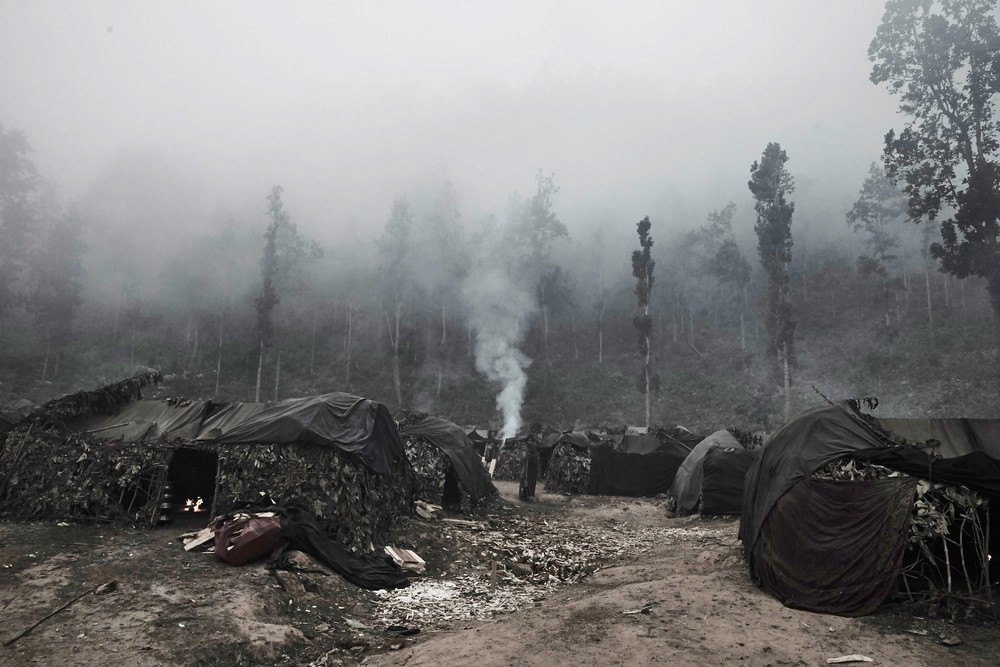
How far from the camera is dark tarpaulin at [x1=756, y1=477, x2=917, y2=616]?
774 cm

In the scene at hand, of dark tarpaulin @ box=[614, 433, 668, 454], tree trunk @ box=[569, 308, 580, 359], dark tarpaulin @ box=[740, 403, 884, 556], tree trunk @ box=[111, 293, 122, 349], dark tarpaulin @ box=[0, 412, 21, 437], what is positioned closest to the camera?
dark tarpaulin @ box=[740, 403, 884, 556]

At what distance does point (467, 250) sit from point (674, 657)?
180ft

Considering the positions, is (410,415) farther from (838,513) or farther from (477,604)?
(838,513)

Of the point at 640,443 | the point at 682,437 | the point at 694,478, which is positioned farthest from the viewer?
the point at 682,437

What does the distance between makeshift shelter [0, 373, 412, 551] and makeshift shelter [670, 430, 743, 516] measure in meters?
9.53

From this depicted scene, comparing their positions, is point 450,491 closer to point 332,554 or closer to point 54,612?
point 332,554

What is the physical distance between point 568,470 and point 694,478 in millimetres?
7221

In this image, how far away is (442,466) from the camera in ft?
57.7

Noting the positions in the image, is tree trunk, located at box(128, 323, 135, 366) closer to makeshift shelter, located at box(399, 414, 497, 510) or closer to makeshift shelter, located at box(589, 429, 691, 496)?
makeshift shelter, located at box(399, 414, 497, 510)

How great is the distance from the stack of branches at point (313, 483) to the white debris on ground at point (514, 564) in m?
1.82

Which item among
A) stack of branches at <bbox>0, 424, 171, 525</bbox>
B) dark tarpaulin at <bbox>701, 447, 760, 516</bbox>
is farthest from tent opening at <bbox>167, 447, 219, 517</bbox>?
dark tarpaulin at <bbox>701, 447, 760, 516</bbox>

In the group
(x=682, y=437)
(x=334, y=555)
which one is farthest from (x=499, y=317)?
(x=334, y=555)

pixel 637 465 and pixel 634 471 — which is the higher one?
pixel 637 465

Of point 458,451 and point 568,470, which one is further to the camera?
point 568,470
